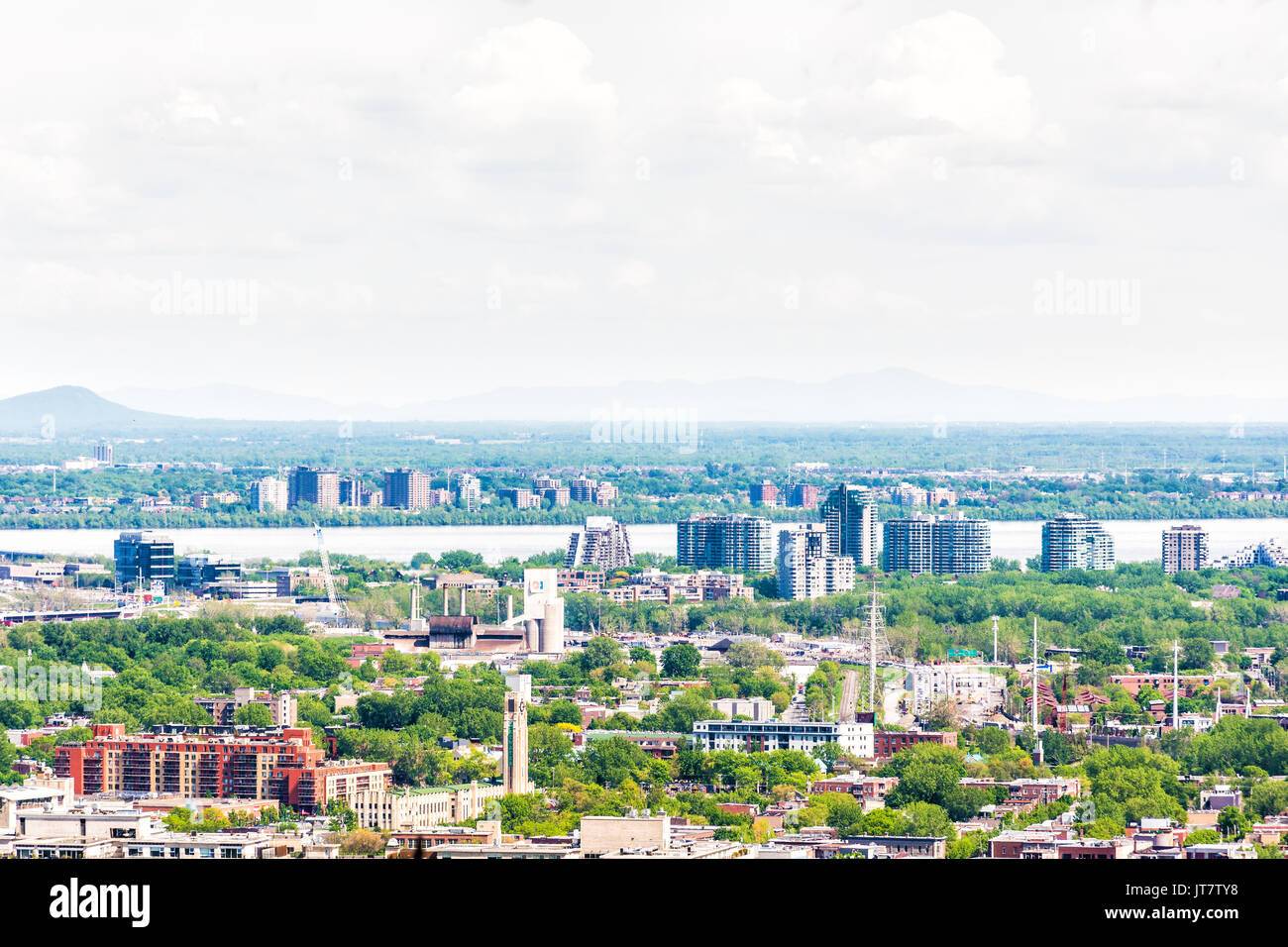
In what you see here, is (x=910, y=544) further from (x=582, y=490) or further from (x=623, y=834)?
(x=623, y=834)

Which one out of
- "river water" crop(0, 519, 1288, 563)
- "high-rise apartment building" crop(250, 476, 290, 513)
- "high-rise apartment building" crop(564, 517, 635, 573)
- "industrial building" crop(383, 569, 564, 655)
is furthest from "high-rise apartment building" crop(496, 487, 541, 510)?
"industrial building" crop(383, 569, 564, 655)

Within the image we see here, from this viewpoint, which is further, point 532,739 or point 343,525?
point 343,525

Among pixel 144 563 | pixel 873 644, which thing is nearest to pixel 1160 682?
pixel 873 644

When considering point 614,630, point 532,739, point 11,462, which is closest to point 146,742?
point 532,739

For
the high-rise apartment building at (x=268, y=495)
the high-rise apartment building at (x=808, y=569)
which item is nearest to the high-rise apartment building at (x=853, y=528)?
the high-rise apartment building at (x=808, y=569)

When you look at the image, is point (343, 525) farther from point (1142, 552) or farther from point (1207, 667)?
point (1207, 667)

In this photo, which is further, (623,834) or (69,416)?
(69,416)

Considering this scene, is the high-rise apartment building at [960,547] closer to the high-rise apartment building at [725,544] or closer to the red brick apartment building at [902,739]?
the high-rise apartment building at [725,544]
